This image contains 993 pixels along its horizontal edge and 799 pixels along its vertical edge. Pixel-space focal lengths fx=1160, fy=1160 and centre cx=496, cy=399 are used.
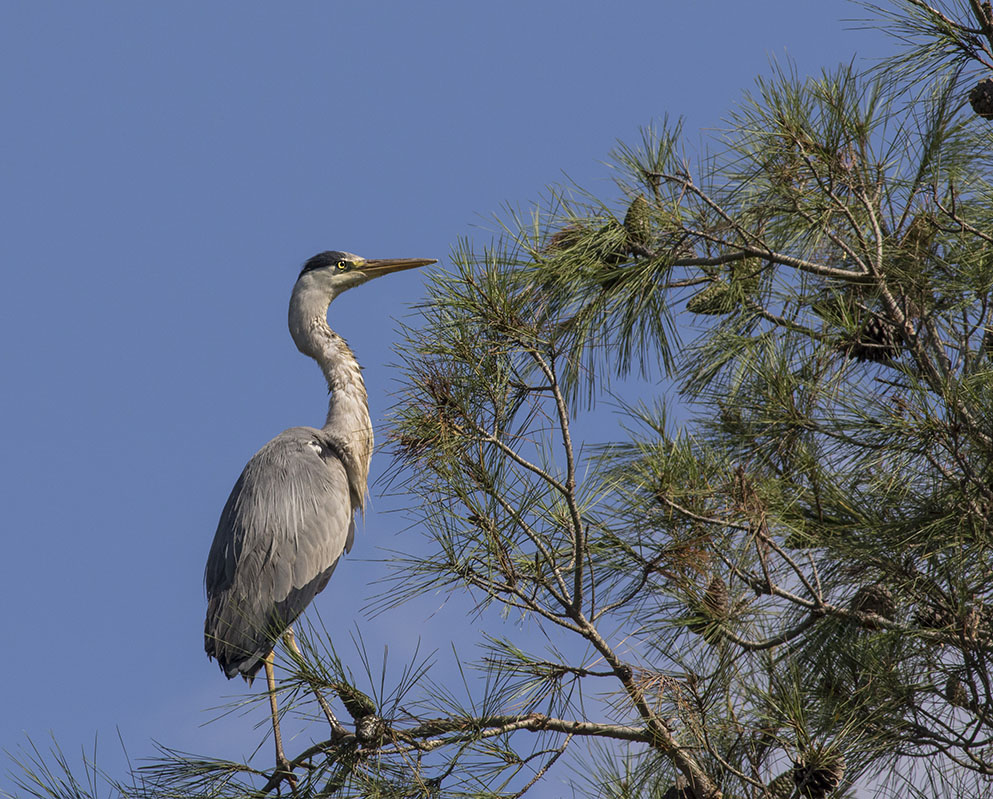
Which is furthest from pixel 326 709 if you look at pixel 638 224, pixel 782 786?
pixel 638 224

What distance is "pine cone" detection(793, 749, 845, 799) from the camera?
192 centimetres

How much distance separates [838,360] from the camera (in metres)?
2.54

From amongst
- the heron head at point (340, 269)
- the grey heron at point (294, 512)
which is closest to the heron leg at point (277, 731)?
the grey heron at point (294, 512)

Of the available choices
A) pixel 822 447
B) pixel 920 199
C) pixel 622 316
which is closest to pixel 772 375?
pixel 822 447

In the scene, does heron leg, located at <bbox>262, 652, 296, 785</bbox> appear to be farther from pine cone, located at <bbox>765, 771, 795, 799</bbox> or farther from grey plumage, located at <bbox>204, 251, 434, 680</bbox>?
pine cone, located at <bbox>765, 771, 795, 799</bbox>

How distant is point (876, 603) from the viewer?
7.14 feet

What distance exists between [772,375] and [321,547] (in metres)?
1.78

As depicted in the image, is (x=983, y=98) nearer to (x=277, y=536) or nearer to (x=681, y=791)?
(x=681, y=791)

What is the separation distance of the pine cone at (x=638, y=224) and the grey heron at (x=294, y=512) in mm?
1386

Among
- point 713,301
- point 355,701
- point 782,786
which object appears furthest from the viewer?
point 713,301

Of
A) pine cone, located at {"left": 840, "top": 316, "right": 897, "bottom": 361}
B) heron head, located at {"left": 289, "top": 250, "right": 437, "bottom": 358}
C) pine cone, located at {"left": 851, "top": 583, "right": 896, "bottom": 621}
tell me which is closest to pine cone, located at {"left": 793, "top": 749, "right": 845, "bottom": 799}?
pine cone, located at {"left": 851, "top": 583, "right": 896, "bottom": 621}

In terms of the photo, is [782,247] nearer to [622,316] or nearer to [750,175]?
[750,175]

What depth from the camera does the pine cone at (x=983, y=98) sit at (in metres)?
2.42

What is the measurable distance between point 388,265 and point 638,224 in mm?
2069
